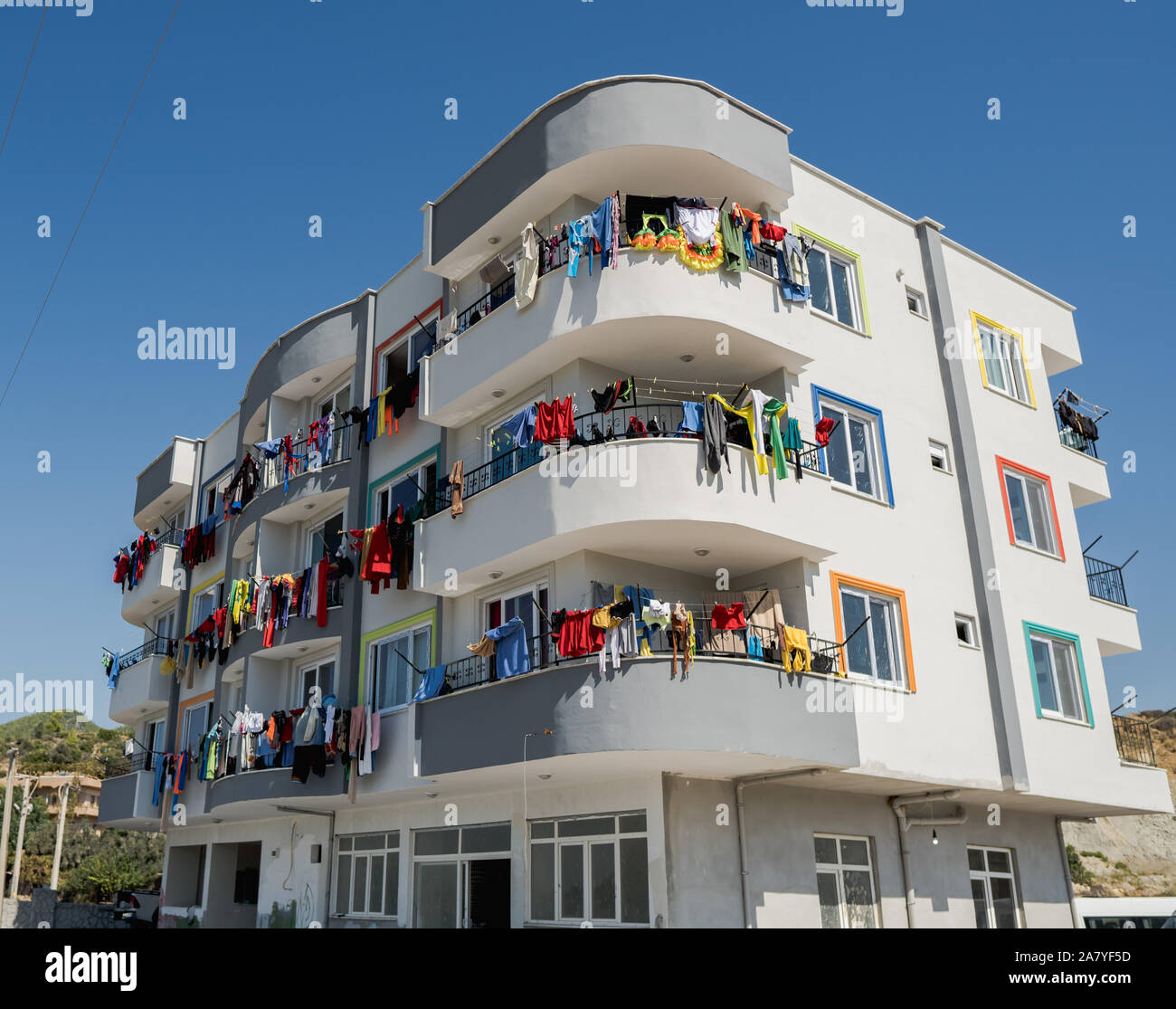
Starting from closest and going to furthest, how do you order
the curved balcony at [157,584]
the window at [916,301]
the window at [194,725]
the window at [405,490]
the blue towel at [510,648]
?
the blue towel at [510,648] → the window at [405,490] → the window at [916,301] → the window at [194,725] → the curved balcony at [157,584]

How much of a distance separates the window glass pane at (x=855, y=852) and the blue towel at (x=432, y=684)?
763 cm

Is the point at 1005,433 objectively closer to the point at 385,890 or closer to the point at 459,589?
the point at 459,589

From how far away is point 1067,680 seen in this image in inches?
865

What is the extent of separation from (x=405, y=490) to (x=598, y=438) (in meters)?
6.81

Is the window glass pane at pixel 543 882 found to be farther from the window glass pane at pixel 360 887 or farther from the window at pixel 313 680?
the window at pixel 313 680

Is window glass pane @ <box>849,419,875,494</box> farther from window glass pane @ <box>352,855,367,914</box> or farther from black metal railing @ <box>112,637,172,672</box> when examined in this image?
black metal railing @ <box>112,637,172,672</box>

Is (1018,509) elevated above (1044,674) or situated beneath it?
elevated above

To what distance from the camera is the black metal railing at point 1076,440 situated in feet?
82.2

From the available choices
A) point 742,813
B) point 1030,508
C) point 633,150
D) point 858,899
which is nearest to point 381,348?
point 633,150

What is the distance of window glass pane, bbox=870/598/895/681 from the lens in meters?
18.6

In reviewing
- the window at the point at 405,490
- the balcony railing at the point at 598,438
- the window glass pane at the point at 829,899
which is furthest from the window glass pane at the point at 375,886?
the window glass pane at the point at 829,899

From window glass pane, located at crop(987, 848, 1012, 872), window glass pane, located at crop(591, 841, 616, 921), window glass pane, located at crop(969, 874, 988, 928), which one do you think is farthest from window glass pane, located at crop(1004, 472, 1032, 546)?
window glass pane, located at crop(591, 841, 616, 921)

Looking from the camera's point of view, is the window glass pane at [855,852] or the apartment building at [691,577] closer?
the apartment building at [691,577]

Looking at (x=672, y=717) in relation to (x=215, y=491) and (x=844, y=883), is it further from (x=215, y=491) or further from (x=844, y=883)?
(x=215, y=491)
